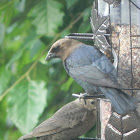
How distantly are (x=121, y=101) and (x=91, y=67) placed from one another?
456 mm

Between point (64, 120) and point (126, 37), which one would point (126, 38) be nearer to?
point (126, 37)

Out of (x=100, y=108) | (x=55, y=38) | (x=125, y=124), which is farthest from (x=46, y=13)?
(x=125, y=124)

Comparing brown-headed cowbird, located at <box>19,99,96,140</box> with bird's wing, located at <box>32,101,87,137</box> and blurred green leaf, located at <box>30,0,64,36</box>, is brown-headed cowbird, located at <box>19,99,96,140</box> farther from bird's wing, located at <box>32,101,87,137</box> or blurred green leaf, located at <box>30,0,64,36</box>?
blurred green leaf, located at <box>30,0,64,36</box>

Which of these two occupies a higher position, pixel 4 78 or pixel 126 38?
pixel 126 38

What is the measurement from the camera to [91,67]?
452 centimetres

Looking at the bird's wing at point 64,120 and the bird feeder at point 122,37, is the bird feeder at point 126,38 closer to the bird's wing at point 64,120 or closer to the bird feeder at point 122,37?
the bird feeder at point 122,37

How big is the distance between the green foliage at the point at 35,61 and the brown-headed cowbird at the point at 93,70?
456 mm

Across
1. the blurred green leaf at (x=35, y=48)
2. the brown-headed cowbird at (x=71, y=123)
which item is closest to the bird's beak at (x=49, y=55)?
the brown-headed cowbird at (x=71, y=123)

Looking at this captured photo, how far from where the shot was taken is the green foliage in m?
5.22

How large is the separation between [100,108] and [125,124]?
0.54 metres

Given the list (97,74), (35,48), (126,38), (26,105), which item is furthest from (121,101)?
(35,48)

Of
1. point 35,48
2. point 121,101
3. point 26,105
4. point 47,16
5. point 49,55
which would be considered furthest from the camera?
point 35,48

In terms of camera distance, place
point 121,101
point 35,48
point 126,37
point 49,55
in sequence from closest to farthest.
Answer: point 121,101, point 126,37, point 49,55, point 35,48

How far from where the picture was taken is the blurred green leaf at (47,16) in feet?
17.4
